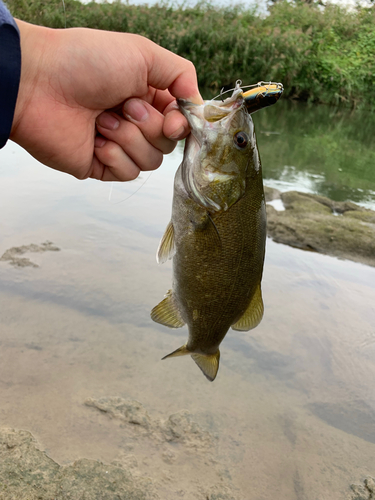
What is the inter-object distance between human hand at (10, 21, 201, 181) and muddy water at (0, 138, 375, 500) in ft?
4.55

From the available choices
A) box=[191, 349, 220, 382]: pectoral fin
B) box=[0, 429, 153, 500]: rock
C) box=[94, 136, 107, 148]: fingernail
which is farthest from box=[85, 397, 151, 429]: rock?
box=[94, 136, 107, 148]: fingernail

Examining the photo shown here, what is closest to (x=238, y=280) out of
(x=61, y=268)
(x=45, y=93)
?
(x=45, y=93)

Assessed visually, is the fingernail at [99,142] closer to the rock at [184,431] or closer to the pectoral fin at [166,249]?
the pectoral fin at [166,249]

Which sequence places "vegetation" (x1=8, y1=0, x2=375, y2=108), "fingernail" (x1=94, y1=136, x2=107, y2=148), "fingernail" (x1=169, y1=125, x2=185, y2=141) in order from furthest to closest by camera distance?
1. "vegetation" (x1=8, y1=0, x2=375, y2=108)
2. "fingernail" (x1=94, y1=136, x2=107, y2=148)
3. "fingernail" (x1=169, y1=125, x2=185, y2=141)

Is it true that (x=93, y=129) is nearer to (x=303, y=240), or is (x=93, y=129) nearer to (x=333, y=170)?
(x=303, y=240)

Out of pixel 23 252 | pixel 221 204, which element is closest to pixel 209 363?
pixel 221 204

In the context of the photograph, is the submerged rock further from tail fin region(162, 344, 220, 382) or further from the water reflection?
tail fin region(162, 344, 220, 382)

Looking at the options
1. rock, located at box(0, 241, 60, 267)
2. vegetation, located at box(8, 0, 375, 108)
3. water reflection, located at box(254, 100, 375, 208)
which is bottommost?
rock, located at box(0, 241, 60, 267)

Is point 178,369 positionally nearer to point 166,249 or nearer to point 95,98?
point 166,249

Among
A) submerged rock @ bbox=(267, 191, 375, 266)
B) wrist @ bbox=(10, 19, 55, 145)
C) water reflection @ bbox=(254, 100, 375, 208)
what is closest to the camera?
wrist @ bbox=(10, 19, 55, 145)

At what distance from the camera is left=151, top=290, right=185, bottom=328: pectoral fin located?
2377 mm

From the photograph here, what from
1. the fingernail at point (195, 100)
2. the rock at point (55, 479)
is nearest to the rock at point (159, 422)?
the rock at point (55, 479)

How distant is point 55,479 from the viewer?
216 cm

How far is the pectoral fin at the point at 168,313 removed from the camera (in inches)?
93.6
